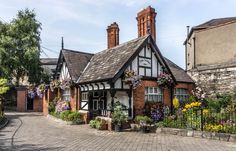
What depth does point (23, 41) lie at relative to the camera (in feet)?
124

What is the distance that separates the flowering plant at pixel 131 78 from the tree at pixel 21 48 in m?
23.2

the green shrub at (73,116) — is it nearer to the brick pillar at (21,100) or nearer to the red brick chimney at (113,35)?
the red brick chimney at (113,35)

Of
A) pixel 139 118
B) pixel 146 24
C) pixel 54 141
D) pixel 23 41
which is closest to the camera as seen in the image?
pixel 54 141

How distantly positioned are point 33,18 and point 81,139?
105 feet

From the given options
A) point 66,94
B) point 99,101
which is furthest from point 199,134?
point 66,94

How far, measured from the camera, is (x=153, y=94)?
18922 millimetres

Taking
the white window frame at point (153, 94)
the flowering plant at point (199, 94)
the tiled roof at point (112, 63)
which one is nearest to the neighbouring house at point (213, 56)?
the flowering plant at point (199, 94)

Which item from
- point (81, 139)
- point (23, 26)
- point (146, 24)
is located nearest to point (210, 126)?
point (81, 139)

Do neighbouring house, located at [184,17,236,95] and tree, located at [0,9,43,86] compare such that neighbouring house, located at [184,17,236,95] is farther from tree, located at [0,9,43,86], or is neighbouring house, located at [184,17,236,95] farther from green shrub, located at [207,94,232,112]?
tree, located at [0,9,43,86]

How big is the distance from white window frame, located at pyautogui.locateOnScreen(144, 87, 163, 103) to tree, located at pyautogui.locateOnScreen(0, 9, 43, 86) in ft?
74.4

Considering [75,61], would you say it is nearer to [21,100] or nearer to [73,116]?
[73,116]

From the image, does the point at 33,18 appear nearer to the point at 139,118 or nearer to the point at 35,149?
the point at 139,118

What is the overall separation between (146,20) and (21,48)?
23.4 meters

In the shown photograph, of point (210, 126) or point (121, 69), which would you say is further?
point (121, 69)
